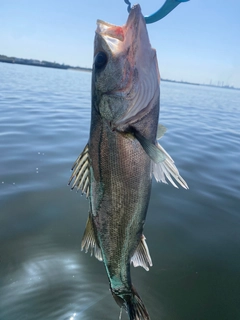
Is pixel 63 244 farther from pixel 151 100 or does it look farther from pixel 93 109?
pixel 151 100

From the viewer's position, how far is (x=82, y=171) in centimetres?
240

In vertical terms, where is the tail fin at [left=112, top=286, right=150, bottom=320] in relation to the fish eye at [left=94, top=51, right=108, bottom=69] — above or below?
below

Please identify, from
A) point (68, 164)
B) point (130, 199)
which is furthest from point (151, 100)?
point (68, 164)

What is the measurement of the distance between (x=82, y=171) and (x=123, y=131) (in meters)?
0.58

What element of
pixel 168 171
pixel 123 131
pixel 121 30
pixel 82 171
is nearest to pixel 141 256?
pixel 168 171

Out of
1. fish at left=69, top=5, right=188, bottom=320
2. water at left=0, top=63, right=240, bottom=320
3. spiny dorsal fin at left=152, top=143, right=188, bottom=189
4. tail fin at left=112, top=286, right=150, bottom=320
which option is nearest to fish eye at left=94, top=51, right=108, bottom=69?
fish at left=69, top=5, right=188, bottom=320

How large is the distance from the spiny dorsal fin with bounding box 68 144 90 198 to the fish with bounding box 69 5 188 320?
0.03ft

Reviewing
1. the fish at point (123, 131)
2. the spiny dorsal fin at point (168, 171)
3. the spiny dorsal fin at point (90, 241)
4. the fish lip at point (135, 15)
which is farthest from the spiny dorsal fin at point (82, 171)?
the fish lip at point (135, 15)

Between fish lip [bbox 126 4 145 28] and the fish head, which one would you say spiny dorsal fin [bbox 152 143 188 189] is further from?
fish lip [bbox 126 4 145 28]

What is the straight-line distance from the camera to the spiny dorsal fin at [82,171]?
2.33m

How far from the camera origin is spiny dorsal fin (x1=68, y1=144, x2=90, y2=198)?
233 centimetres

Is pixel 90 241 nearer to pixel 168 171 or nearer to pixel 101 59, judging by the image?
pixel 168 171

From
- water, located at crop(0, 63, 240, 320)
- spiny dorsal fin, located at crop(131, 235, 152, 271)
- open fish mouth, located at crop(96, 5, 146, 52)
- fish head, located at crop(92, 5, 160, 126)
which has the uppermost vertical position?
open fish mouth, located at crop(96, 5, 146, 52)

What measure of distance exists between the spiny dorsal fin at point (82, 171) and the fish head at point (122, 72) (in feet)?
1.40
